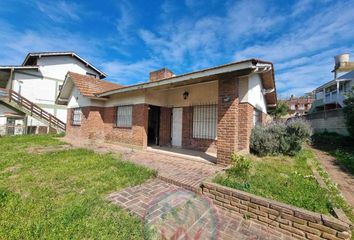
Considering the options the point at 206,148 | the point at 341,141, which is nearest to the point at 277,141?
the point at 206,148

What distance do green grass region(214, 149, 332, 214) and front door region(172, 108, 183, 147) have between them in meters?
4.52

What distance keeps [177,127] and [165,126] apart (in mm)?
833

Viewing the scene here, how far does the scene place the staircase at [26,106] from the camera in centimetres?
1530

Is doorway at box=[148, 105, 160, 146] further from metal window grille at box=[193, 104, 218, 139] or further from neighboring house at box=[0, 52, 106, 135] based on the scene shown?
neighboring house at box=[0, 52, 106, 135]

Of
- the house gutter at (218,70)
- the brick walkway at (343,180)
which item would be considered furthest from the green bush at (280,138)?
the house gutter at (218,70)

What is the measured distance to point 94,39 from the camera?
500 inches

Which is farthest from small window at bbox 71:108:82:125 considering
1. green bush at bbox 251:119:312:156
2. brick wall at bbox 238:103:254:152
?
green bush at bbox 251:119:312:156

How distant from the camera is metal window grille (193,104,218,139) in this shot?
795 centimetres

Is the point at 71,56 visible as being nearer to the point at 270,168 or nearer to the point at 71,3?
the point at 71,3

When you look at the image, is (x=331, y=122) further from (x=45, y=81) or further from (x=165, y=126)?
(x=45, y=81)

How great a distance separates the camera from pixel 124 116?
9914 millimetres

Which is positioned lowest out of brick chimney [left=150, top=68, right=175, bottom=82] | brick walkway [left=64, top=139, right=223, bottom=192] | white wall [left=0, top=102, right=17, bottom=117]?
Answer: brick walkway [left=64, top=139, right=223, bottom=192]

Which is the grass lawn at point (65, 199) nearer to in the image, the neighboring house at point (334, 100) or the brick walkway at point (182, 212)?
the brick walkway at point (182, 212)

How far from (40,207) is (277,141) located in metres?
7.58
